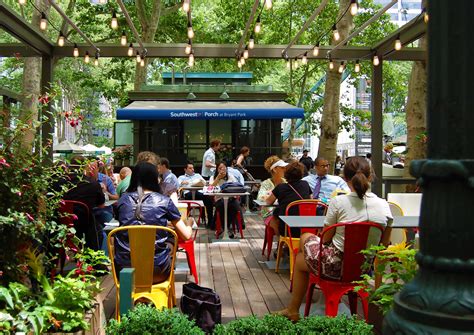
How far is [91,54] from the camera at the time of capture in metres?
11.5

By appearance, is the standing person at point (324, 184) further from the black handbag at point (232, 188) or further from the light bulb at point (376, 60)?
the light bulb at point (376, 60)

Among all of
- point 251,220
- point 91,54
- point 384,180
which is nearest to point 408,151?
point 384,180

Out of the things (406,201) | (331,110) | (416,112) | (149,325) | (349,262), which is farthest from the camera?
(331,110)

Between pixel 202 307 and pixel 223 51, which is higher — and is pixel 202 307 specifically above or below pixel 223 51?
below

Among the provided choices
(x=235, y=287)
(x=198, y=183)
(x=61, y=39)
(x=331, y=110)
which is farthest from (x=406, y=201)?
(x=331, y=110)

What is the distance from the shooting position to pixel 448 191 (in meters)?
1.46

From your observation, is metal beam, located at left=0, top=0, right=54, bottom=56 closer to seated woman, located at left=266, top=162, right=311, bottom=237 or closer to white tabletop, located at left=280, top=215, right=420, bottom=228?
seated woman, located at left=266, top=162, right=311, bottom=237

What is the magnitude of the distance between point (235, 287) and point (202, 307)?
6.89 ft

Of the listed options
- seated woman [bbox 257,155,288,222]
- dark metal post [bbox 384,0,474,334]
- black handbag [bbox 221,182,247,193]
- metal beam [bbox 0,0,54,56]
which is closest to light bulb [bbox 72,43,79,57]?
metal beam [bbox 0,0,54,56]

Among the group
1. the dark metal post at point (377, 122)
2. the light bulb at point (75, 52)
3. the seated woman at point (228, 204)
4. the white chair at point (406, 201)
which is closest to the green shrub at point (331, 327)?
the white chair at point (406, 201)

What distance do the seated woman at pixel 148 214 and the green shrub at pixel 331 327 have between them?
5.66 feet

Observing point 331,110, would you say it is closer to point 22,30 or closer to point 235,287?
point 22,30

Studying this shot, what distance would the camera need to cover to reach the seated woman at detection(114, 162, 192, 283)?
4523 mm

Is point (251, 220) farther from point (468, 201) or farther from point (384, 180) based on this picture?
point (468, 201)
